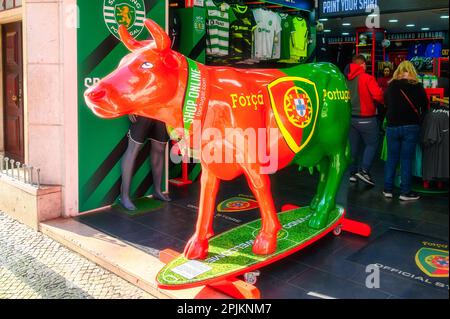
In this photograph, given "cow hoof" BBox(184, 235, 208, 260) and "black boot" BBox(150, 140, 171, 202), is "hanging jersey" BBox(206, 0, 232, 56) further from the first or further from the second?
"cow hoof" BBox(184, 235, 208, 260)

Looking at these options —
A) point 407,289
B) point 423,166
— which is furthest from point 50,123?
point 423,166

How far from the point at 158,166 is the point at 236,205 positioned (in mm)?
949

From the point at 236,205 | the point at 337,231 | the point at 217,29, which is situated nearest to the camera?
the point at 337,231

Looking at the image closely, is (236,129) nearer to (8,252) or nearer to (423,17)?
(8,252)

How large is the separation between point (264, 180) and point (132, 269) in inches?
44.6

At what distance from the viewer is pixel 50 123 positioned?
4312 millimetres

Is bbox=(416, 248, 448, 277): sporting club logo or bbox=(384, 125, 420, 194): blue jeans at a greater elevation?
bbox=(384, 125, 420, 194): blue jeans

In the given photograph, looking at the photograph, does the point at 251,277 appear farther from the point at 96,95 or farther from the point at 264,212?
the point at 96,95

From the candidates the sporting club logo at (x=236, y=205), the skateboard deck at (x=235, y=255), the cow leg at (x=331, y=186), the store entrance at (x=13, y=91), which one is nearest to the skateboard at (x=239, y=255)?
the skateboard deck at (x=235, y=255)

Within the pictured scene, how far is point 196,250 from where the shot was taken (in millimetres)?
3080

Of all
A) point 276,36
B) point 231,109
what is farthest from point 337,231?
point 276,36

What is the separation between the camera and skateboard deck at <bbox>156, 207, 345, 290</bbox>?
2.82 meters

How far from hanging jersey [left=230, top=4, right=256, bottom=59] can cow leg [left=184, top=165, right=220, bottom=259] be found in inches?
162

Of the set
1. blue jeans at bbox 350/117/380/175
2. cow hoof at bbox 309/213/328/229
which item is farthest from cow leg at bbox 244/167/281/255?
blue jeans at bbox 350/117/380/175
